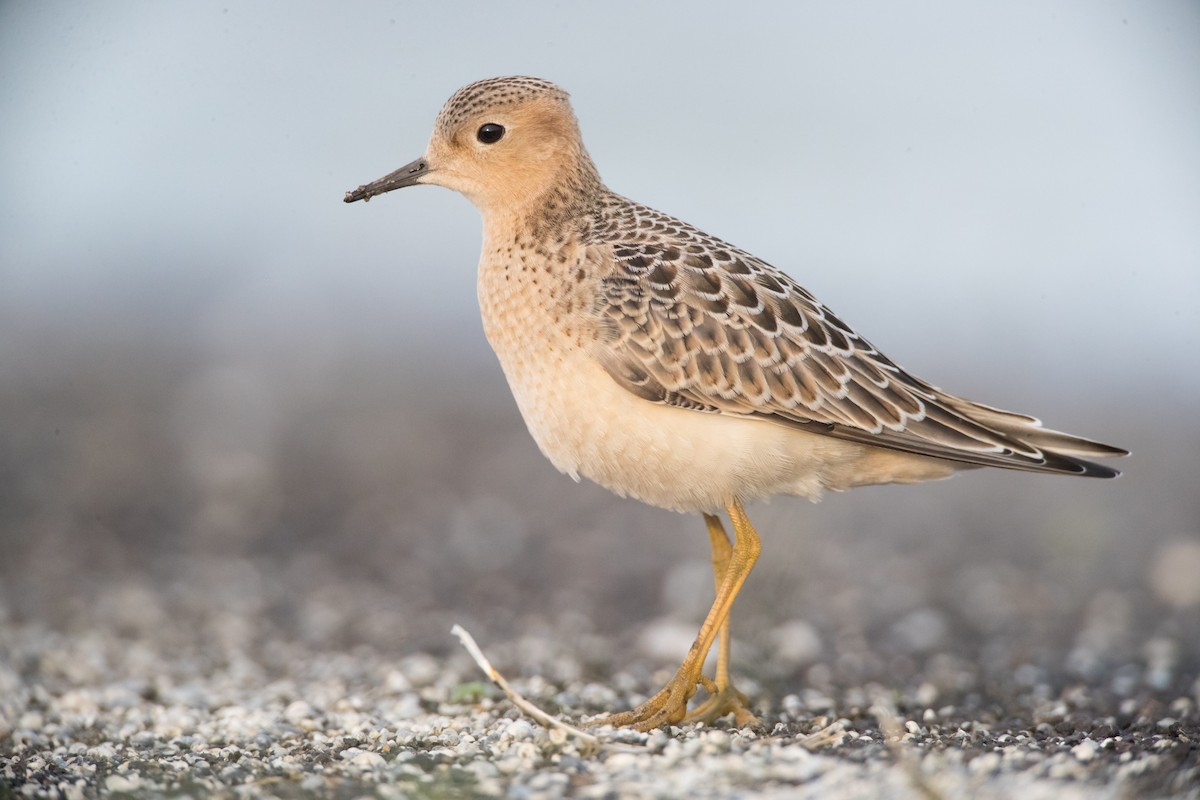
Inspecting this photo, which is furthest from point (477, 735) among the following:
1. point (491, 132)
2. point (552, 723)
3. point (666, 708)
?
point (491, 132)

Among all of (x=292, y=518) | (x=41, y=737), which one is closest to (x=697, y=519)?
(x=292, y=518)

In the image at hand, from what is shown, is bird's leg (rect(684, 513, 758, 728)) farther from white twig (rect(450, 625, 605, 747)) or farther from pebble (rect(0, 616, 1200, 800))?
white twig (rect(450, 625, 605, 747))

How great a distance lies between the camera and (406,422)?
1345cm

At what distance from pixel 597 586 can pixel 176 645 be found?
307cm

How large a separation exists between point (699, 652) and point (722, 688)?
1.03 feet

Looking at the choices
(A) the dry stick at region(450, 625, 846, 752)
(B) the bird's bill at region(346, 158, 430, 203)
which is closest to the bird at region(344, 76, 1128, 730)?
(B) the bird's bill at region(346, 158, 430, 203)

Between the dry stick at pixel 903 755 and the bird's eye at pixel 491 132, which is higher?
the bird's eye at pixel 491 132

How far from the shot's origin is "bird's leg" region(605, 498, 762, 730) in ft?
18.2

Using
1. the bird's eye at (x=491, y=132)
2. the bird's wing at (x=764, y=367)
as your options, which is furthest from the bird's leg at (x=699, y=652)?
the bird's eye at (x=491, y=132)

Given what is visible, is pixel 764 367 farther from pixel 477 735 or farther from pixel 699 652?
pixel 477 735

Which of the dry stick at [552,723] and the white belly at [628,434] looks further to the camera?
the white belly at [628,434]

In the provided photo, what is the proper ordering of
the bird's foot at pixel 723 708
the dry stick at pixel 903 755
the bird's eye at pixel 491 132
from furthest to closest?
1. the bird's eye at pixel 491 132
2. the bird's foot at pixel 723 708
3. the dry stick at pixel 903 755

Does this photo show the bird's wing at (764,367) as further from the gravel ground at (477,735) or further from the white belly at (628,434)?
the gravel ground at (477,735)

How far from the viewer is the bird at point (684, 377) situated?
5.48 m
